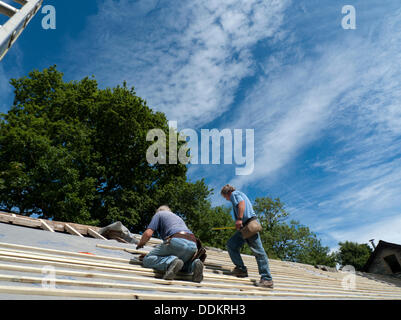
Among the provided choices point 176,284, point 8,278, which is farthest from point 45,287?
point 176,284

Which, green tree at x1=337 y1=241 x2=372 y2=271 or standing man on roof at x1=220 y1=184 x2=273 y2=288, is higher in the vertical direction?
Result: standing man on roof at x1=220 y1=184 x2=273 y2=288

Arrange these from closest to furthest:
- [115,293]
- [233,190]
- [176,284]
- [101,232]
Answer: [115,293], [176,284], [233,190], [101,232]

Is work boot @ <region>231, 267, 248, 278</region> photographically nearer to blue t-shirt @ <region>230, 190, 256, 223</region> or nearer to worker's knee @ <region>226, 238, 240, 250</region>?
worker's knee @ <region>226, 238, 240, 250</region>

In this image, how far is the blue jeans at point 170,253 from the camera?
2.82 meters

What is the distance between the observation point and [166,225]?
3123mm

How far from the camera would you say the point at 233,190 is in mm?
3949

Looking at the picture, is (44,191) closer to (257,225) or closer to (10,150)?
(10,150)

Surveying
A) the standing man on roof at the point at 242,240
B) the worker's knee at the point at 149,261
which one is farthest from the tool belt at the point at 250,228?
the worker's knee at the point at 149,261

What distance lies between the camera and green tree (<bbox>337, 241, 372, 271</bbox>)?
112ft

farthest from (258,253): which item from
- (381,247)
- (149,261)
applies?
(381,247)

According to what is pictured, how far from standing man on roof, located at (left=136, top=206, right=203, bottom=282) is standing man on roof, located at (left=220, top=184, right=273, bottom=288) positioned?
0.92 metres

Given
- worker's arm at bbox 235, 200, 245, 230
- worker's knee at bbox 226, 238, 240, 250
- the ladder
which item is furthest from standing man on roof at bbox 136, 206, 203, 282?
the ladder
